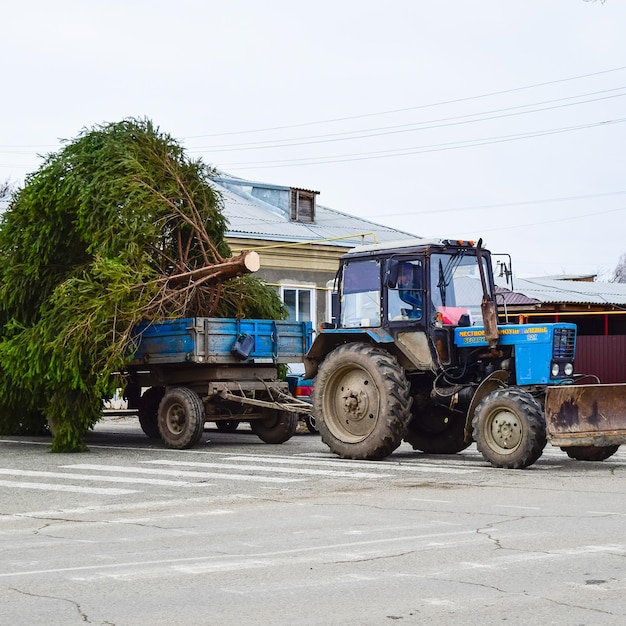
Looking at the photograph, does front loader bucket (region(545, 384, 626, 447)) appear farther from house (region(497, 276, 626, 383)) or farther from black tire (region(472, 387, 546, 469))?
house (region(497, 276, 626, 383))

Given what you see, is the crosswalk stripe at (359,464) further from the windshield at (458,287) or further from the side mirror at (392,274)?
the side mirror at (392,274)

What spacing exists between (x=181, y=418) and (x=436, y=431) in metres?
4.13

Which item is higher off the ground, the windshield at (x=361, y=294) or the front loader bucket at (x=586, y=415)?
the windshield at (x=361, y=294)

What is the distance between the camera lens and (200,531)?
10.3 metres

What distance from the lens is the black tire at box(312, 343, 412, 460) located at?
16.5 meters

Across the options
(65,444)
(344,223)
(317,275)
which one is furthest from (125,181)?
(344,223)

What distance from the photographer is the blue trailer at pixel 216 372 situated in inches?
752

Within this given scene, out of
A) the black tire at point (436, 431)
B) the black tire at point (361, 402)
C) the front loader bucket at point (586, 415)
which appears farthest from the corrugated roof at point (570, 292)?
the front loader bucket at point (586, 415)

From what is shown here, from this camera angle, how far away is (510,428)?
15297 millimetres

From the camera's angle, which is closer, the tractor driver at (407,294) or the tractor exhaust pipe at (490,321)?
the tractor exhaust pipe at (490,321)

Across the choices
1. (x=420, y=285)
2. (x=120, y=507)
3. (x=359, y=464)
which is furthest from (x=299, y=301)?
(x=120, y=507)

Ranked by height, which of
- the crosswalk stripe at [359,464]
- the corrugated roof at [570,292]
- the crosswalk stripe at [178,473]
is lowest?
the crosswalk stripe at [178,473]

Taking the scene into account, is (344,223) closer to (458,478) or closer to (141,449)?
(141,449)

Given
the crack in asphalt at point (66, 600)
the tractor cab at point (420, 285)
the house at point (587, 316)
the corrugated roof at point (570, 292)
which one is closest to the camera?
the crack in asphalt at point (66, 600)
